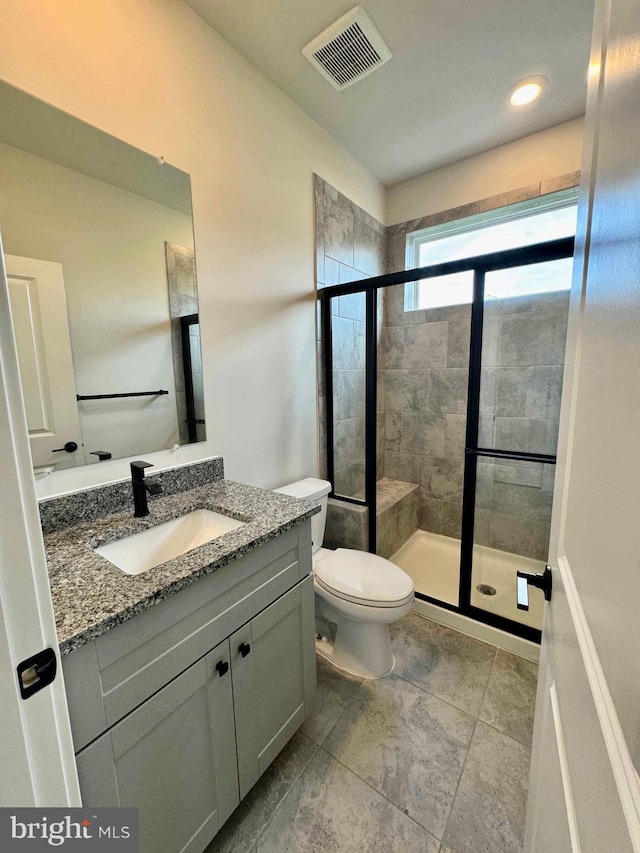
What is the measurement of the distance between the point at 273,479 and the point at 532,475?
1.62 m

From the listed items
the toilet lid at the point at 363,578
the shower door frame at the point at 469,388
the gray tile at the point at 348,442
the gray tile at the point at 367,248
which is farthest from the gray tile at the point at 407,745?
the gray tile at the point at 367,248

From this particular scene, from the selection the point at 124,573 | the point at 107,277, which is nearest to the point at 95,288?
the point at 107,277

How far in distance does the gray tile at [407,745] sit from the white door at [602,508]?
622 mm

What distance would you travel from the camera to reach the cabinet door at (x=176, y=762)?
71 cm

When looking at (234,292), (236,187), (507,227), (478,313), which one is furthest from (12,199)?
(507,227)

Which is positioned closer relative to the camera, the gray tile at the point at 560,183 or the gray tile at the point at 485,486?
the gray tile at the point at 560,183

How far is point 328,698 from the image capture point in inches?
58.1

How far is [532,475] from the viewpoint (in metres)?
2.12

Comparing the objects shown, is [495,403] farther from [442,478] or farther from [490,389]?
[442,478]

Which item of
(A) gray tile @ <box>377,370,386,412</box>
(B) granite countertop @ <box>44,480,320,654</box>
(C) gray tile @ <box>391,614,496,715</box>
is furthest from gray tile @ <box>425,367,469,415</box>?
(B) granite countertop @ <box>44,480,320,654</box>

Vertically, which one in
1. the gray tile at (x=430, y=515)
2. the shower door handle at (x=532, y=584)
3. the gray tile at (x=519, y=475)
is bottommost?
the gray tile at (x=430, y=515)

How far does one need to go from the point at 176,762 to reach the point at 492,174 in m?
3.10

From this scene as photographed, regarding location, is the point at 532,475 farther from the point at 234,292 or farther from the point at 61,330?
the point at 61,330

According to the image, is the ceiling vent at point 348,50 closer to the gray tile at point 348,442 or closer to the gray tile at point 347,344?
the gray tile at point 347,344
